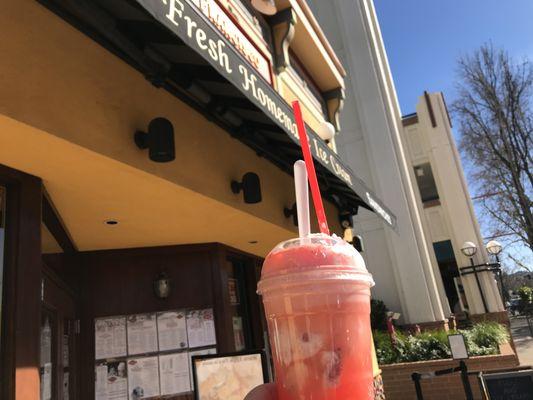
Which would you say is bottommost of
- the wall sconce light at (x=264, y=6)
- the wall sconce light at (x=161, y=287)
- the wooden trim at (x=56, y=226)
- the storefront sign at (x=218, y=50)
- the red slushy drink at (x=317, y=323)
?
the red slushy drink at (x=317, y=323)

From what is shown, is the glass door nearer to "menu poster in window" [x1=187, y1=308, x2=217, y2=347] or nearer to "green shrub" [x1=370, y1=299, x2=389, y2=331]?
"menu poster in window" [x1=187, y1=308, x2=217, y2=347]

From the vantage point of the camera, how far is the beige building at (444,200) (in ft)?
67.5

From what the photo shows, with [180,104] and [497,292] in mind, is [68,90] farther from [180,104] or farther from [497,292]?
[497,292]

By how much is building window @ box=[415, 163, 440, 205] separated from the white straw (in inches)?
922

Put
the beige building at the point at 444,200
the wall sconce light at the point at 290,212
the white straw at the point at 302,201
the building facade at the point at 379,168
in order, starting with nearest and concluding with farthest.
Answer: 1. the white straw at the point at 302,201
2. the wall sconce light at the point at 290,212
3. the building facade at the point at 379,168
4. the beige building at the point at 444,200

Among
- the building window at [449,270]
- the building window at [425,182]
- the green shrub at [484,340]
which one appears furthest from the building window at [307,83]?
the building window at [425,182]

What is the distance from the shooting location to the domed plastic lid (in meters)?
1.15

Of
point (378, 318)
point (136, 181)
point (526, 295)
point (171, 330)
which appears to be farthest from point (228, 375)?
point (526, 295)

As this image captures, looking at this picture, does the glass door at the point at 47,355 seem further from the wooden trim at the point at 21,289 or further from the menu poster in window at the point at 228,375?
the menu poster in window at the point at 228,375

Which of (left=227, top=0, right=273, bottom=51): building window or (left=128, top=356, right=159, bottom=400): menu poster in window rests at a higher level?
(left=227, top=0, right=273, bottom=51): building window

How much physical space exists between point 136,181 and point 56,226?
1.22 meters

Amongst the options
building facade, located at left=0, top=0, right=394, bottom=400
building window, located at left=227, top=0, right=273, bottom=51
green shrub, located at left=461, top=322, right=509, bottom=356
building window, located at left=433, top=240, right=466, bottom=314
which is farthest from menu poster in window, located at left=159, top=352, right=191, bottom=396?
building window, located at left=433, top=240, right=466, bottom=314

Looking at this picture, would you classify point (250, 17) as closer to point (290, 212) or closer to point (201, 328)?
point (290, 212)

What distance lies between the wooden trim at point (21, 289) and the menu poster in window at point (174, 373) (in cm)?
273
